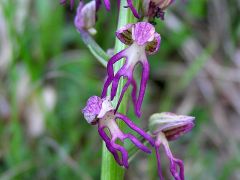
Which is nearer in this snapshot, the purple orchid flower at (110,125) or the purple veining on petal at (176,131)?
the purple orchid flower at (110,125)

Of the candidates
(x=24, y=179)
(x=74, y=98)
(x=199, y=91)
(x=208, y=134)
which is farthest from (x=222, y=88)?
(x=24, y=179)

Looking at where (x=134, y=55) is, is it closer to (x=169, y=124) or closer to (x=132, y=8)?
(x=132, y=8)

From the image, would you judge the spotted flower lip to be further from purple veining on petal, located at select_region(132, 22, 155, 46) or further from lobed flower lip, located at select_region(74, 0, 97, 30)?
lobed flower lip, located at select_region(74, 0, 97, 30)

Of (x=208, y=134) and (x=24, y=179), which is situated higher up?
(x=24, y=179)

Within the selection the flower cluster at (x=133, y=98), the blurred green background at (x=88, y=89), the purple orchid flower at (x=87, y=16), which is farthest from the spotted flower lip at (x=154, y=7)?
the blurred green background at (x=88, y=89)

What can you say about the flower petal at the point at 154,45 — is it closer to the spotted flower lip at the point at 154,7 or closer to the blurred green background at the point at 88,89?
the spotted flower lip at the point at 154,7

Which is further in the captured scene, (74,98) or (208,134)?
(208,134)

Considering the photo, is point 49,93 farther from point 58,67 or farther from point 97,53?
point 97,53
